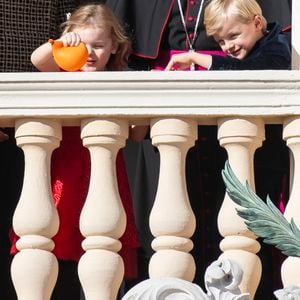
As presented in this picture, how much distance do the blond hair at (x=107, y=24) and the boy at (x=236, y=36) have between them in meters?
0.22

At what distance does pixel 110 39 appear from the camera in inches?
221

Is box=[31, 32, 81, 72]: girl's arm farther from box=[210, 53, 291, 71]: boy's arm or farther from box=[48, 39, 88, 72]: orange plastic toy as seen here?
box=[210, 53, 291, 71]: boy's arm

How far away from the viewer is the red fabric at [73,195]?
5.23 metres

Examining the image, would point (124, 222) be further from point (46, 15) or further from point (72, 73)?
point (46, 15)

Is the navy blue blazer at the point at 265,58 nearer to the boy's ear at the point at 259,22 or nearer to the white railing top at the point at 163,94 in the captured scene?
the boy's ear at the point at 259,22

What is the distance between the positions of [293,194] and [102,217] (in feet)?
1.90

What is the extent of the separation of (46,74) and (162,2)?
46.3 inches

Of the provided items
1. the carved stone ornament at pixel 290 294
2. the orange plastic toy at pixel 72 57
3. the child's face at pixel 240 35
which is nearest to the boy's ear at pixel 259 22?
the child's face at pixel 240 35

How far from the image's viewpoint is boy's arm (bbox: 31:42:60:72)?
219 inches

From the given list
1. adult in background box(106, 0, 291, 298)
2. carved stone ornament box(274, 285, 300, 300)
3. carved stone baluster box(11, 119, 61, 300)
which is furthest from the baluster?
carved stone ornament box(274, 285, 300, 300)

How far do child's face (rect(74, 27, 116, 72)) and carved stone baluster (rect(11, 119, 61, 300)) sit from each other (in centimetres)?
61

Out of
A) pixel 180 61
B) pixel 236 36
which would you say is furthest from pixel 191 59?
pixel 236 36

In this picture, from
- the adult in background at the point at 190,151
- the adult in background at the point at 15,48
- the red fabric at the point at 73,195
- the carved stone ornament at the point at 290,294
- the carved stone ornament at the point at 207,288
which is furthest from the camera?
the adult in background at the point at 15,48

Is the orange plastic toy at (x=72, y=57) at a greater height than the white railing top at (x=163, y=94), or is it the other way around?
the orange plastic toy at (x=72, y=57)
